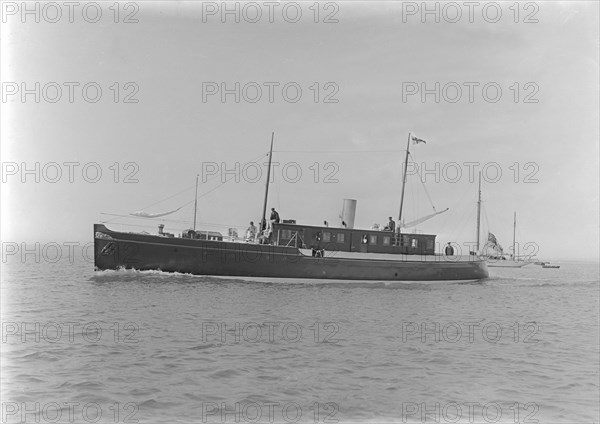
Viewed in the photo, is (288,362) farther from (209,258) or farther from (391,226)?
(391,226)

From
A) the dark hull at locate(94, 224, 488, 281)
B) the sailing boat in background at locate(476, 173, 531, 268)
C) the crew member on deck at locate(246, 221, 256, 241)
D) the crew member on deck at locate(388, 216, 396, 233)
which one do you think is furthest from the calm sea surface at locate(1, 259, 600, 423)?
the sailing boat in background at locate(476, 173, 531, 268)

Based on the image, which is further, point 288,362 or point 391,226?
point 391,226

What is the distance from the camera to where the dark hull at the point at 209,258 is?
116 ft

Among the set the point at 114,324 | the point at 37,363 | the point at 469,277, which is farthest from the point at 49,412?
the point at 469,277

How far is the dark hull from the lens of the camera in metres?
35.3

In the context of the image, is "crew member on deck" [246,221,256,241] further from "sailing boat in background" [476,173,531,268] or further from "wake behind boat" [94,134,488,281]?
"sailing boat in background" [476,173,531,268]

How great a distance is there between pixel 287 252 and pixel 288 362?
72.9 feet

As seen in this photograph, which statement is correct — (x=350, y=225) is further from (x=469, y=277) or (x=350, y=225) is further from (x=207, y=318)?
(x=207, y=318)

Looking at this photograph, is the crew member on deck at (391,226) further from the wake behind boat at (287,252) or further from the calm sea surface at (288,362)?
the calm sea surface at (288,362)

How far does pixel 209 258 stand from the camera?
35.5 m

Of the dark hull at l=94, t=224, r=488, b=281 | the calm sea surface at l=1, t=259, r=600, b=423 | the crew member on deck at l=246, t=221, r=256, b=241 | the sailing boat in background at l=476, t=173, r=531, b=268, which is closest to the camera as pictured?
the calm sea surface at l=1, t=259, r=600, b=423

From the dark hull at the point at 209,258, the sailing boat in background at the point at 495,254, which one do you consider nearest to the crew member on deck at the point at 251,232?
the dark hull at the point at 209,258

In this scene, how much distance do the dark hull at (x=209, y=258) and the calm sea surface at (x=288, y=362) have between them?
8.26 m

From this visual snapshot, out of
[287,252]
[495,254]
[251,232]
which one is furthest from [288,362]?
[495,254]
